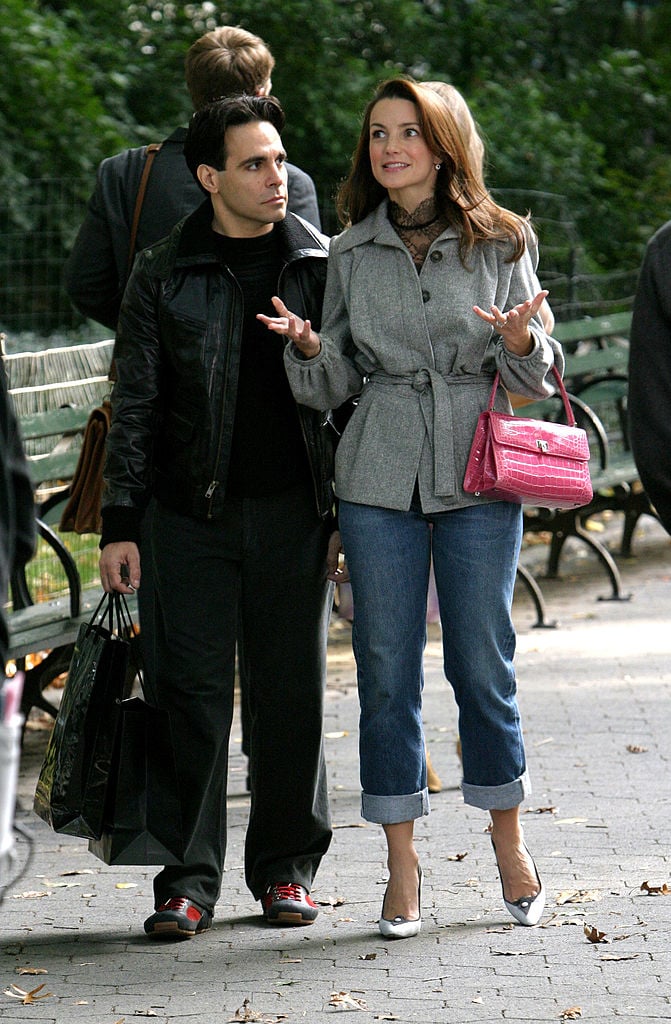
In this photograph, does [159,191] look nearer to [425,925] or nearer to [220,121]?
[220,121]

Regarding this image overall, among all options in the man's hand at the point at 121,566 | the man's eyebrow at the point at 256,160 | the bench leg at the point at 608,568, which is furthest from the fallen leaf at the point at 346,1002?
the bench leg at the point at 608,568

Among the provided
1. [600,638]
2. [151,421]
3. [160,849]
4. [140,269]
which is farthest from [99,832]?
[600,638]

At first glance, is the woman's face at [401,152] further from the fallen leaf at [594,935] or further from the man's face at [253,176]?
the fallen leaf at [594,935]

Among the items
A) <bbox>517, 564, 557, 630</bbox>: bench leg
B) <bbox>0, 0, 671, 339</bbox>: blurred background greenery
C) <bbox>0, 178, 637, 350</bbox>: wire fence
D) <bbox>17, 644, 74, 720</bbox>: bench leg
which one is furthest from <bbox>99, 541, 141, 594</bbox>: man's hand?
<bbox>0, 178, 637, 350</bbox>: wire fence

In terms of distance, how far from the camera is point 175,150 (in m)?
5.04

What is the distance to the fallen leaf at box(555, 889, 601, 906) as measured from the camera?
4.52 metres

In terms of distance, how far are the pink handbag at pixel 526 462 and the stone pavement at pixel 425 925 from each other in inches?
33.4

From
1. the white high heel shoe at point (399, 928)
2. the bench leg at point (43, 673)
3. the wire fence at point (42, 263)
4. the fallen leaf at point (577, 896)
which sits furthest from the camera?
the wire fence at point (42, 263)

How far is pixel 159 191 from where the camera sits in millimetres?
4988

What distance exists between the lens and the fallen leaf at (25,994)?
393 cm

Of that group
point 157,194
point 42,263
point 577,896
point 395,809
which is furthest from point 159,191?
point 42,263

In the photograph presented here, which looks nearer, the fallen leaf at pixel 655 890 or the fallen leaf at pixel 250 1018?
the fallen leaf at pixel 250 1018

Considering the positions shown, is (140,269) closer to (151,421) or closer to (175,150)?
(151,421)

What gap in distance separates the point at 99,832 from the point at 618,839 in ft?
5.51
